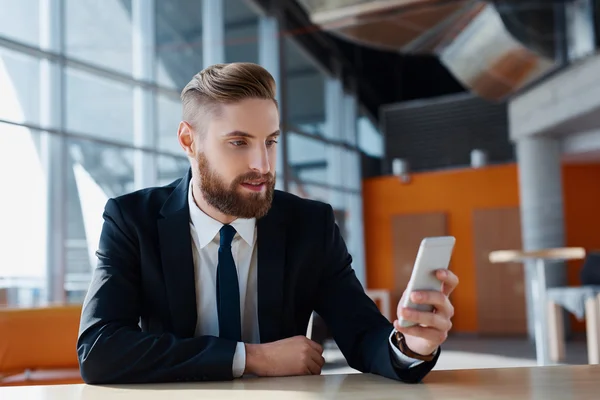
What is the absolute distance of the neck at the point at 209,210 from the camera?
1.51m

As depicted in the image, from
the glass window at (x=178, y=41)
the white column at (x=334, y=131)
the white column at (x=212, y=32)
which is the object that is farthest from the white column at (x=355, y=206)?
the glass window at (x=178, y=41)

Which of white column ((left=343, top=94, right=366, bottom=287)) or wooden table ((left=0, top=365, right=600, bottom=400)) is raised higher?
white column ((left=343, top=94, right=366, bottom=287))

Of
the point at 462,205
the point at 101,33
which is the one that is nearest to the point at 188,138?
the point at 101,33

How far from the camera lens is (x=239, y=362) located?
4.11ft

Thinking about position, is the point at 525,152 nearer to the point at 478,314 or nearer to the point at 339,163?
the point at 478,314

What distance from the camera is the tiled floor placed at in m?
7.15

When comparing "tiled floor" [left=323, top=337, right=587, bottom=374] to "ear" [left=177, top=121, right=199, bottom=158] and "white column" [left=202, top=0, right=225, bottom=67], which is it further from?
"ear" [left=177, top=121, right=199, bottom=158]

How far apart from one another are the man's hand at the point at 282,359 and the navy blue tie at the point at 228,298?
0.16 metres

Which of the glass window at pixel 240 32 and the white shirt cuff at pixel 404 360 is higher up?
the glass window at pixel 240 32

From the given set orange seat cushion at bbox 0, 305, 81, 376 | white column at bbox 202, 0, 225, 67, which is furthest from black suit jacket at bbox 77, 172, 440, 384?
white column at bbox 202, 0, 225, 67

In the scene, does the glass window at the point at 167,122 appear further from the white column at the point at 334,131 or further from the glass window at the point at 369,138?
the glass window at the point at 369,138

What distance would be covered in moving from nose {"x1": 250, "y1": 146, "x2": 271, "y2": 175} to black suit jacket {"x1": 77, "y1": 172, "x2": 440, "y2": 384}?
188 millimetres

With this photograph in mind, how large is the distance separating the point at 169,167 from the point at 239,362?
7358 millimetres

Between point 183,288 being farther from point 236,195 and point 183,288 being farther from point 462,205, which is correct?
point 462,205
